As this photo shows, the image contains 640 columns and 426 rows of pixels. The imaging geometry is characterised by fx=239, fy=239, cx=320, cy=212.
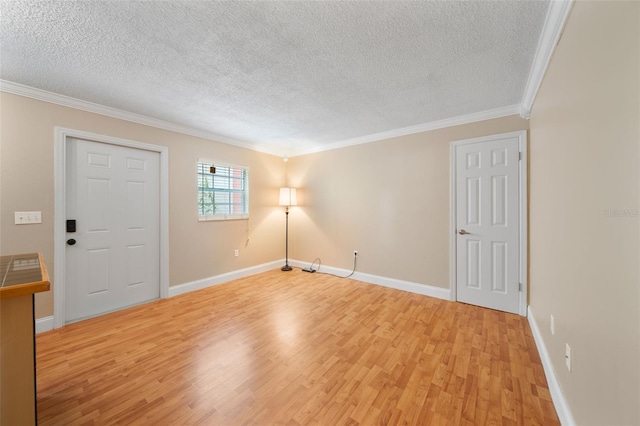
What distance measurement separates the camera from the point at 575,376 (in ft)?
4.10

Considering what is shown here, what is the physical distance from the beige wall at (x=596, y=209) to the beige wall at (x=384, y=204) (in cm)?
154

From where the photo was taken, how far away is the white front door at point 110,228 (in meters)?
2.69

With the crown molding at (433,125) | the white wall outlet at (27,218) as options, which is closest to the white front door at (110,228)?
the white wall outlet at (27,218)

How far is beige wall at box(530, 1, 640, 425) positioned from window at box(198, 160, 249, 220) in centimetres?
403

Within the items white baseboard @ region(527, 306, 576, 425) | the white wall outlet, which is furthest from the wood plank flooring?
the white wall outlet

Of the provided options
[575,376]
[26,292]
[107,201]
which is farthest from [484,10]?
[107,201]

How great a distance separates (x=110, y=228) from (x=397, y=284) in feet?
13.0

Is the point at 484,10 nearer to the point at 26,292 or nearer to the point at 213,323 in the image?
the point at 26,292

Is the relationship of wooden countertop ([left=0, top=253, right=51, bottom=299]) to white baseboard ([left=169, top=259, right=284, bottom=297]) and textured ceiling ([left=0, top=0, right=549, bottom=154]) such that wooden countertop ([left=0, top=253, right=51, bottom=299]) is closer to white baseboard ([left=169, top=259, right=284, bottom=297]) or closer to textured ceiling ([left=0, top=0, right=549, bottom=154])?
textured ceiling ([left=0, top=0, right=549, bottom=154])

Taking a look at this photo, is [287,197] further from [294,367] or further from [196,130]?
[294,367]

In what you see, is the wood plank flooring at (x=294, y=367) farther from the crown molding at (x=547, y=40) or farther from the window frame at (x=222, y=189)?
the crown molding at (x=547, y=40)

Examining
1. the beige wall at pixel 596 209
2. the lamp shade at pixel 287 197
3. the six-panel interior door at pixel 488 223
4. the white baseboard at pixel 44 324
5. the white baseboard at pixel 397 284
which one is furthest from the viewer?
the lamp shade at pixel 287 197

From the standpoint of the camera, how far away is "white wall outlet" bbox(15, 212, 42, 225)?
2328 mm

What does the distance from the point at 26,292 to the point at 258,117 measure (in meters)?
2.66
